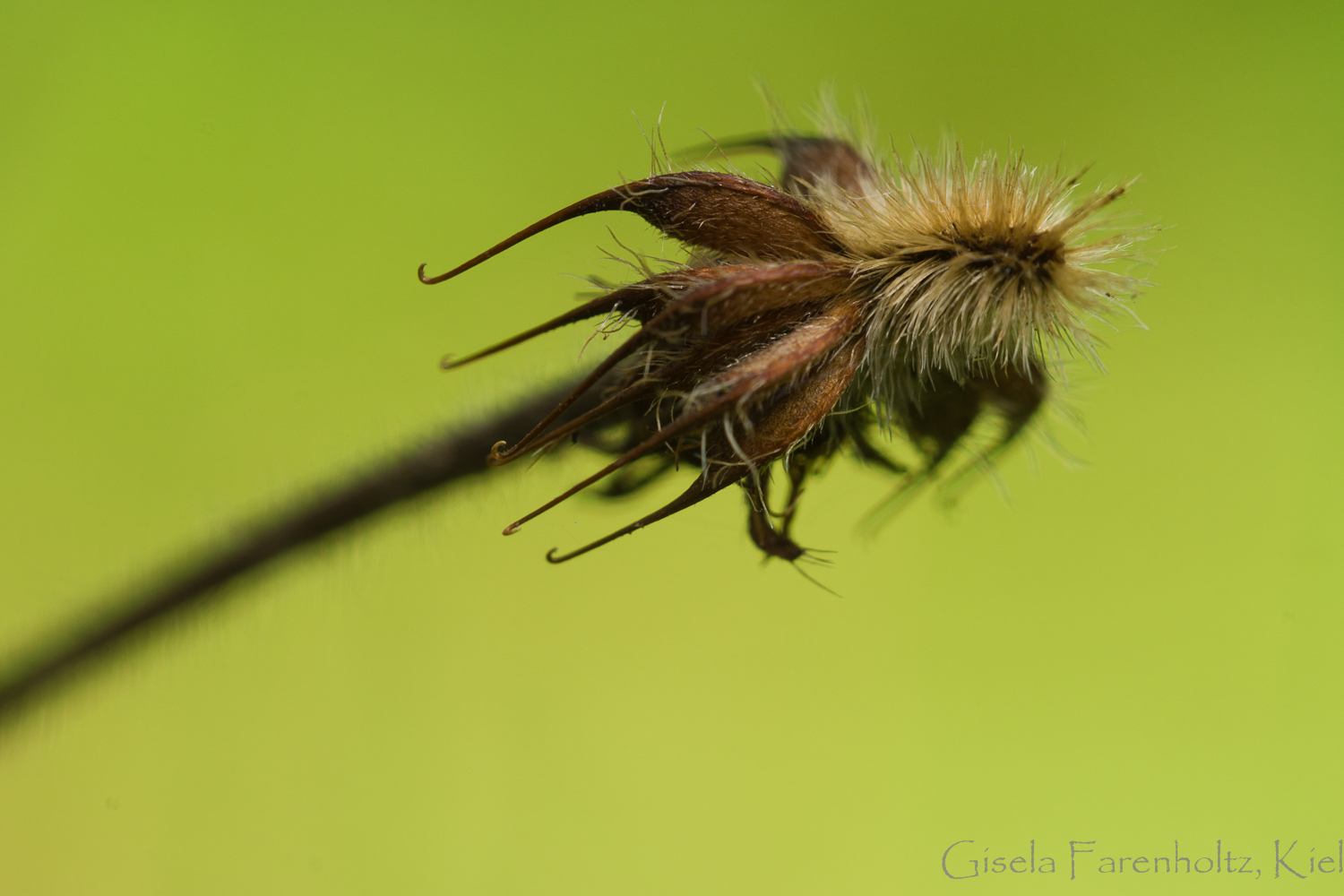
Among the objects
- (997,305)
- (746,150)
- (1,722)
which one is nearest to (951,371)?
(997,305)

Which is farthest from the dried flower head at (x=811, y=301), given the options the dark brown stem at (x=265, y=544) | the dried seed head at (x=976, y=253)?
the dark brown stem at (x=265, y=544)

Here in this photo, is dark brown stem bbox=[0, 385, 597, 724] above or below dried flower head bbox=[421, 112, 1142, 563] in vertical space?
above

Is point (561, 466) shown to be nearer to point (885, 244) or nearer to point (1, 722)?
point (885, 244)

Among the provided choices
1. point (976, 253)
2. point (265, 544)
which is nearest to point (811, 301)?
point (976, 253)

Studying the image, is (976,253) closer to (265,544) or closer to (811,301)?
(811,301)

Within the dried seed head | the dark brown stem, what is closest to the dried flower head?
the dried seed head

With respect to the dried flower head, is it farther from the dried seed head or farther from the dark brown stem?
the dark brown stem

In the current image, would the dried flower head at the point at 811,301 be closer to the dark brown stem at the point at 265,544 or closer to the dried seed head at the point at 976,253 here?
the dried seed head at the point at 976,253
